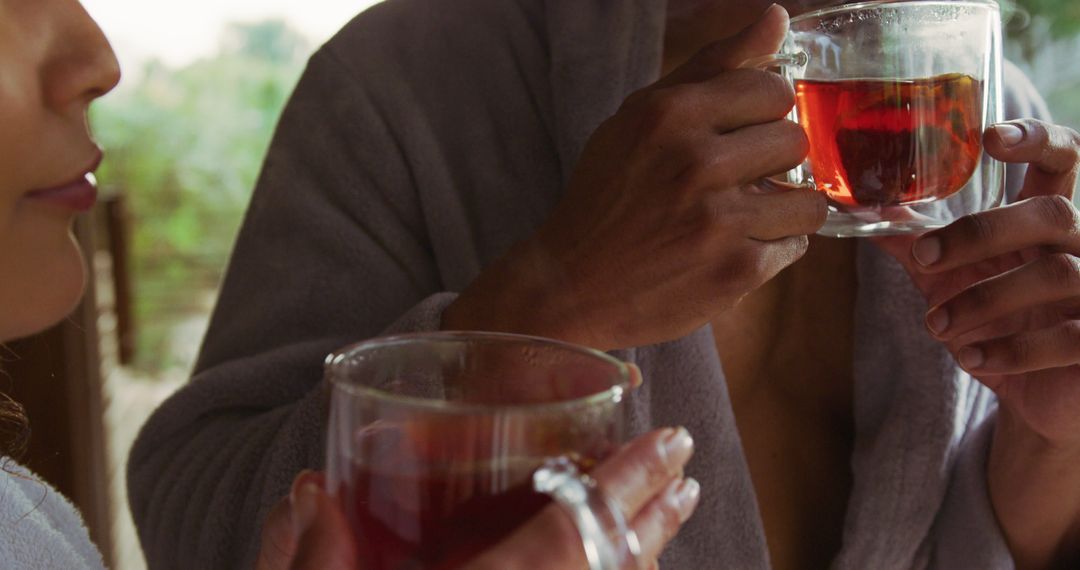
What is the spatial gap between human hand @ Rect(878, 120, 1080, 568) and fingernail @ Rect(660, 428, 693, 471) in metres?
0.40

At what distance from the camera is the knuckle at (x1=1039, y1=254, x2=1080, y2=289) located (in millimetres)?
729

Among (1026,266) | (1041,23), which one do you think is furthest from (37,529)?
(1041,23)

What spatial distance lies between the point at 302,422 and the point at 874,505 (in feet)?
1.68

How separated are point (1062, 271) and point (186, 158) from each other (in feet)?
9.78

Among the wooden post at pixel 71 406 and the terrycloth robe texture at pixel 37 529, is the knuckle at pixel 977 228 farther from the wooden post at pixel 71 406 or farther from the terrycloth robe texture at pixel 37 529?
the wooden post at pixel 71 406

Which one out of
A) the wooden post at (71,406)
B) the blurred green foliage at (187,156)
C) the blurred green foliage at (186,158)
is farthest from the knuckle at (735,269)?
the blurred green foliage at (186,158)

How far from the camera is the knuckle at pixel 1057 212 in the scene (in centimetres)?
73

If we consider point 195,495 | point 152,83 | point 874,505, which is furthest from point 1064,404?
point 152,83

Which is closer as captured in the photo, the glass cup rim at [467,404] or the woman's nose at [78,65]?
the glass cup rim at [467,404]

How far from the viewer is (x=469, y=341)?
0.46 m

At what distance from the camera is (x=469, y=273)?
37.4 inches

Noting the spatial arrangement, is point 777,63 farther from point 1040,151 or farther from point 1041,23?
point 1041,23

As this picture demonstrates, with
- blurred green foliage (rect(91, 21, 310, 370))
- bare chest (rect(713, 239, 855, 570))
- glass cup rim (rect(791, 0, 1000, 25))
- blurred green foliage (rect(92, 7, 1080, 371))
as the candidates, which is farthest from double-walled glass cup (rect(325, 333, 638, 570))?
blurred green foliage (rect(91, 21, 310, 370))

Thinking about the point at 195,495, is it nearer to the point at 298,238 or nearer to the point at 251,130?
the point at 298,238
